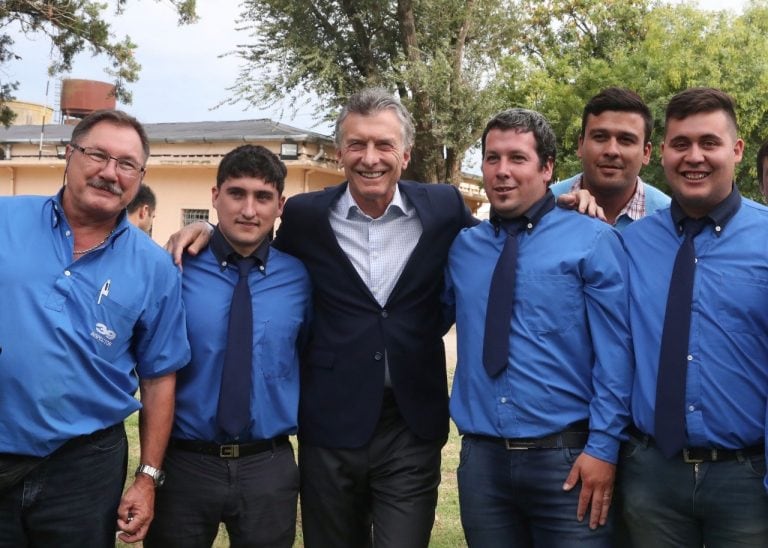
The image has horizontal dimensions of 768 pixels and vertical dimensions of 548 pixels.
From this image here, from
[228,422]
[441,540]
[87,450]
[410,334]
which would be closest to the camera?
[87,450]

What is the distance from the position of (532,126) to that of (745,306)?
44.0 inches

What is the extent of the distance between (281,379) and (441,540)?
8.41 ft

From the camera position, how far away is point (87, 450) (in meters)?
3.14

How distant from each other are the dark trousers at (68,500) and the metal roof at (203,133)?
16.9m

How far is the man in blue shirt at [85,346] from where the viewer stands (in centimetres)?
299

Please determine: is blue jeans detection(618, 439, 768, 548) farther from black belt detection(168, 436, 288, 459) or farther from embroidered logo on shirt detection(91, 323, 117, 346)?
embroidered logo on shirt detection(91, 323, 117, 346)

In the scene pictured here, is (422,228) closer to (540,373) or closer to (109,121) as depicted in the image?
(540,373)

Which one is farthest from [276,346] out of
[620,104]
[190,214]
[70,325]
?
[190,214]

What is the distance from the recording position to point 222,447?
3512 mm

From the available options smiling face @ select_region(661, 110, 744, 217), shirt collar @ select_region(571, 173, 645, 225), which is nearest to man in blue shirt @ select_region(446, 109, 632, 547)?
smiling face @ select_region(661, 110, 744, 217)

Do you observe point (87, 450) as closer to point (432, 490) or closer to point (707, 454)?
point (432, 490)

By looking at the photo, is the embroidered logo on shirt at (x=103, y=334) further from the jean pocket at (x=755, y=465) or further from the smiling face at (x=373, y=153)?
the jean pocket at (x=755, y=465)

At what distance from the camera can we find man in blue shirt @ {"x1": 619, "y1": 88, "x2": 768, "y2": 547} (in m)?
2.92

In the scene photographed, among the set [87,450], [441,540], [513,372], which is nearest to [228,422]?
[87,450]
